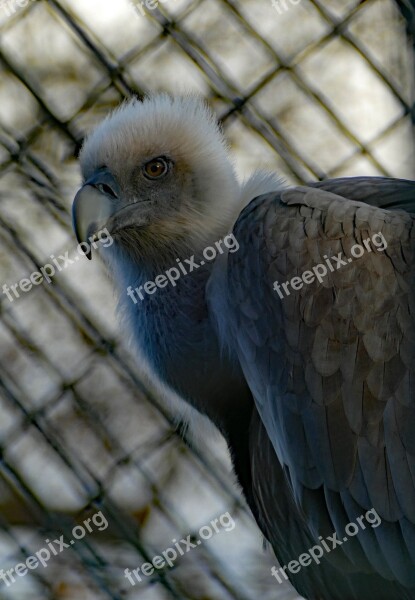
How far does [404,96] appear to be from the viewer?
1931mm

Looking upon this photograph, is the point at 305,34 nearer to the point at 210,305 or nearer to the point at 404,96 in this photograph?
the point at 404,96

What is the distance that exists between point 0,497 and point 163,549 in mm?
361

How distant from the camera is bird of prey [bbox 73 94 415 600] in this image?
1.56 m

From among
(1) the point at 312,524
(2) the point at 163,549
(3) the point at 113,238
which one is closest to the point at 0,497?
(2) the point at 163,549

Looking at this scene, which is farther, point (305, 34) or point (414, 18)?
point (305, 34)

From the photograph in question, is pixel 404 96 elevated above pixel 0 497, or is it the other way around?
pixel 404 96

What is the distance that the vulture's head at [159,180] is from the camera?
75.4 inches
